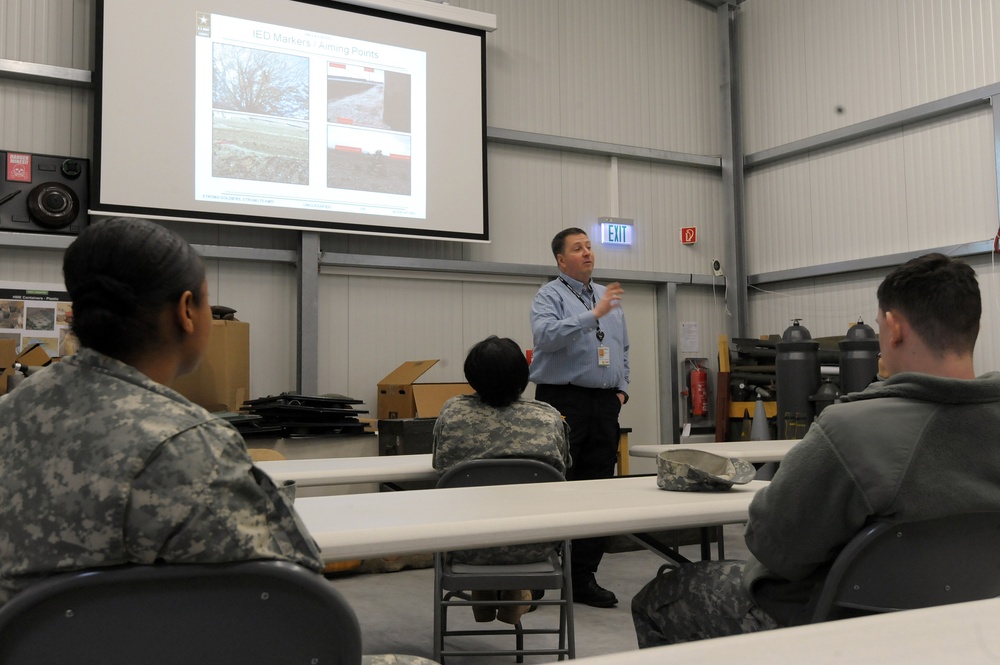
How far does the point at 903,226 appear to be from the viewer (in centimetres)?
601

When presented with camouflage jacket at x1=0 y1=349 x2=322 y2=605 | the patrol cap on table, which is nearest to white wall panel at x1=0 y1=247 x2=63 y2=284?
the patrol cap on table

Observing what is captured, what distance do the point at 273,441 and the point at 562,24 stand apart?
4.04 metres

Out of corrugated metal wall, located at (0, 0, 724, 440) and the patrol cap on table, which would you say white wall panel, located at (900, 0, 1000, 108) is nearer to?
corrugated metal wall, located at (0, 0, 724, 440)

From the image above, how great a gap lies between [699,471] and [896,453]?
0.79 metres

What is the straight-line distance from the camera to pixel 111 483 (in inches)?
34.9

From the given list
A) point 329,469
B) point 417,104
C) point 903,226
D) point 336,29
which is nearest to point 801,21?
Answer: point 903,226

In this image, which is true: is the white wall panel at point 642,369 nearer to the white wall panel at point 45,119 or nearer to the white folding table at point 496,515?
the white wall panel at point 45,119

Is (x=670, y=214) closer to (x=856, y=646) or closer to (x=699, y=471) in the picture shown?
(x=699, y=471)

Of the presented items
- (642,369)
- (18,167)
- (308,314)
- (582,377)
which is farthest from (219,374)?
(642,369)

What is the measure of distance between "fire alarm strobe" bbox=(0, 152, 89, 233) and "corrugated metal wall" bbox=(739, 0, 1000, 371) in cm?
527

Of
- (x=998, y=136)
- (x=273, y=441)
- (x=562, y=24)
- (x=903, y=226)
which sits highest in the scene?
(x=562, y=24)

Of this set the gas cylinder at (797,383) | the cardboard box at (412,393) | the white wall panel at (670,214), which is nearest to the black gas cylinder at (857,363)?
the gas cylinder at (797,383)

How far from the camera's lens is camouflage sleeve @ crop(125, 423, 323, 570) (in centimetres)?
89

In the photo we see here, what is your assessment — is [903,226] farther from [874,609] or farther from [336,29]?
[874,609]
